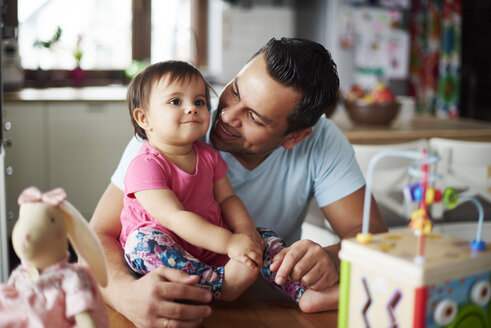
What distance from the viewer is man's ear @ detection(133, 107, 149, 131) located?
1078 mm

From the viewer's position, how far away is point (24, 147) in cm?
333

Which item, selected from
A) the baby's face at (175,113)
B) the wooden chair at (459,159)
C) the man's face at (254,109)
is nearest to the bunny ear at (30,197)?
the baby's face at (175,113)

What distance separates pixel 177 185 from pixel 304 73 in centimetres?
36

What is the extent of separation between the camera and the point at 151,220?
100cm

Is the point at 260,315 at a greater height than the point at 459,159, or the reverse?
the point at 260,315

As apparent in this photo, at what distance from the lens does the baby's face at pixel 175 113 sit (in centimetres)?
103

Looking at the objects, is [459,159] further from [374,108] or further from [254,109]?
[254,109]

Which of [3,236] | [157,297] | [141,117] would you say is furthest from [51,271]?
[3,236]

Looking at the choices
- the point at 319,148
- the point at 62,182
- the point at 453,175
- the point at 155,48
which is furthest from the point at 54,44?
the point at 319,148

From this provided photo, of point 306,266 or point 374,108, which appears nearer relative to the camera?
point 306,266

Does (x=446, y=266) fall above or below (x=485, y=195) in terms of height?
above

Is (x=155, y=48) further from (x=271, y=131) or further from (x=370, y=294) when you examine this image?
(x=370, y=294)

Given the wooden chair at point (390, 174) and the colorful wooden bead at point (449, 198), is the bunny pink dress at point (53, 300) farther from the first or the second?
the wooden chair at point (390, 174)

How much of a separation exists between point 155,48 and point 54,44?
3.22 ft
